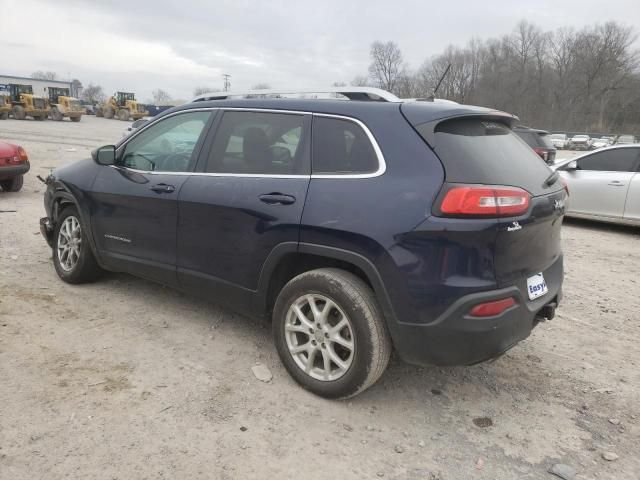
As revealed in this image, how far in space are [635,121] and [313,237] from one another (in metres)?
85.8

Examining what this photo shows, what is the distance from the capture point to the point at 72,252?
4.71 m

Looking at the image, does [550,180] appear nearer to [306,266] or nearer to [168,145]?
[306,266]

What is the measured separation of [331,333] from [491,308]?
91cm

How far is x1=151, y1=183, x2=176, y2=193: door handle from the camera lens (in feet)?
12.3

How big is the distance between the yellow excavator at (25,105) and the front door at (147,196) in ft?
132

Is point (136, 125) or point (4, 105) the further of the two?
point (4, 105)

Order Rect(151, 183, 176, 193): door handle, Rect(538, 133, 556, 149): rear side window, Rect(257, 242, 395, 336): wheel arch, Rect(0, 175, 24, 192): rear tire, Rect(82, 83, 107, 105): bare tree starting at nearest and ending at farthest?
1. Rect(257, 242, 395, 336): wheel arch
2. Rect(151, 183, 176, 193): door handle
3. Rect(0, 175, 24, 192): rear tire
4. Rect(538, 133, 556, 149): rear side window
5. Rect(82, 83, 107, 105): bare tree

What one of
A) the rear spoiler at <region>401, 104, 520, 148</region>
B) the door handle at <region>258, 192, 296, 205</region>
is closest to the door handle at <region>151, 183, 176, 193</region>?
the door handle at <region>258, 192, 296, 205</region>

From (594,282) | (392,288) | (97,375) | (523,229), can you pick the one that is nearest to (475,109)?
(523,229)

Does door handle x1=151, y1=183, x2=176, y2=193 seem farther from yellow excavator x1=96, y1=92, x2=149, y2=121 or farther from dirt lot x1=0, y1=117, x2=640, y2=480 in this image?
yellow excavator x1=96, y1=92, x2=149, y2=121

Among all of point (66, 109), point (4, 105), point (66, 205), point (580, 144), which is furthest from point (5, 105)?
point (580, 144)

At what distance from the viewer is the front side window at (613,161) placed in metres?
8.25

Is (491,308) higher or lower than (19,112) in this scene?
lower

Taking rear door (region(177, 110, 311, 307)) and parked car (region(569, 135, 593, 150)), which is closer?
rear door (region(177, 110, 311, 307))
